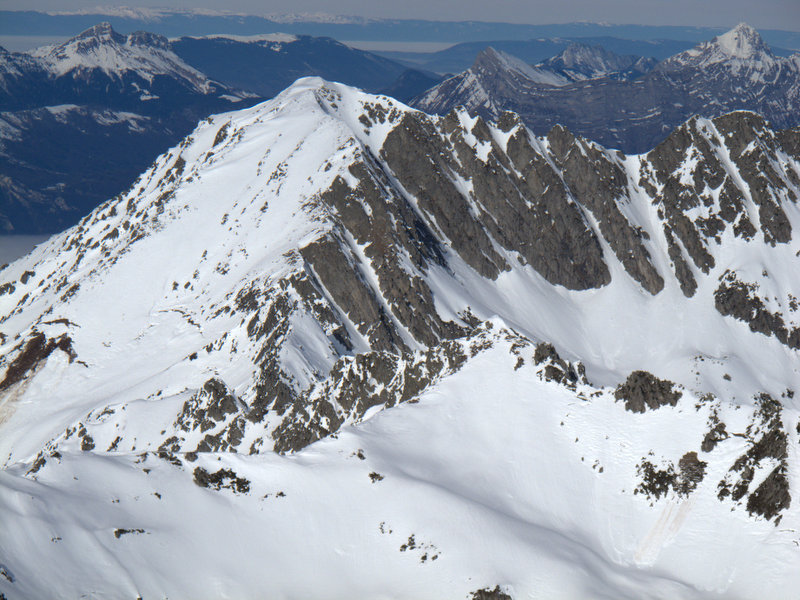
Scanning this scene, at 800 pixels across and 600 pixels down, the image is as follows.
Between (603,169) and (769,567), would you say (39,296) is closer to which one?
(603,169)

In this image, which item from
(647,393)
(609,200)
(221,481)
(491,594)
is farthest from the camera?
(609,200)

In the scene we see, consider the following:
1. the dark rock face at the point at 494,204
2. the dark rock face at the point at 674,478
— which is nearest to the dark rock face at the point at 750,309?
the dark rock face at the point at 494,204

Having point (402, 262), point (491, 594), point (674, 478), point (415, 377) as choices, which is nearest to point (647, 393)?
point (674, 478)

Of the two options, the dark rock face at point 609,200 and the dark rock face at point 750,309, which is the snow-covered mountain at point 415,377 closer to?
the dark rock face at point 750,309

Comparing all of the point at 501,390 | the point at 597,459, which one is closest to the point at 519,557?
the point at 597,459

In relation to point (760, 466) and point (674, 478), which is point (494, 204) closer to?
point (674, 478)

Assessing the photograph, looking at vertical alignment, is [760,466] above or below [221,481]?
above
